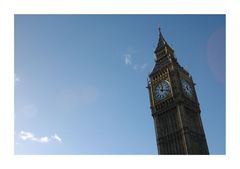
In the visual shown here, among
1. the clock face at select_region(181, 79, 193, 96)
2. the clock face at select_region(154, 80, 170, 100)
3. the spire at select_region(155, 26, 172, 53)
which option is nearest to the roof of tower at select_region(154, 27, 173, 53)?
the spire at select_region(155, 26, 172, 53)

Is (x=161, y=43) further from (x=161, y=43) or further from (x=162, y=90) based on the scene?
(x=162, y=90)

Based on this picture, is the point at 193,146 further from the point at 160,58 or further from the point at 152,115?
the point at 160,58

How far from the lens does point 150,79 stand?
2510 inches

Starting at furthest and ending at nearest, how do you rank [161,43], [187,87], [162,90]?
[161,43]
[187,87]
[162,90]

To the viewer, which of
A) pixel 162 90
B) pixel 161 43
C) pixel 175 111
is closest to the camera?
pixel 175 111

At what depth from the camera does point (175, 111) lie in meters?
58.0

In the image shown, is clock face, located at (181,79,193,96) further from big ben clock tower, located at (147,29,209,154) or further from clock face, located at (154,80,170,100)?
clock face, located at (154,80,170,100)

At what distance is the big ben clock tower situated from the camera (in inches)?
2194

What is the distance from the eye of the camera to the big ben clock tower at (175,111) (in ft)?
183

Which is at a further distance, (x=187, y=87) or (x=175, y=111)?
(x=187, y=87)

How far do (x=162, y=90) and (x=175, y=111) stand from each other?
479 cm

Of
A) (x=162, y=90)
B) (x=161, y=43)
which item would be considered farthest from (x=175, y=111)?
(x=161, y=43)
